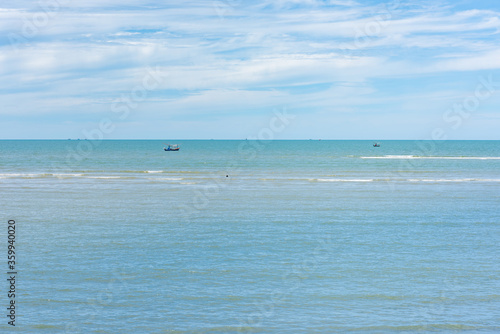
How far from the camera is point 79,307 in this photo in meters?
16.0

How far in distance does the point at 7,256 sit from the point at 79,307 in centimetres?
768

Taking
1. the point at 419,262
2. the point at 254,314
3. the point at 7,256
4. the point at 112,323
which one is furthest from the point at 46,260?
the point at 419,262

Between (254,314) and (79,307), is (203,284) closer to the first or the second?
(254,314)

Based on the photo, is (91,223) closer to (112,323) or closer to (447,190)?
(112,323)

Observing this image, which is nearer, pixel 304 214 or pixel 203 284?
pixel 203 284

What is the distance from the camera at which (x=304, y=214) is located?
1340 inches

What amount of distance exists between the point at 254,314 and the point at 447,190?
39.9 metres

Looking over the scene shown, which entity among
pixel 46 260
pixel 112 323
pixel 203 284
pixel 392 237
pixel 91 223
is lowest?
pixel 112 323

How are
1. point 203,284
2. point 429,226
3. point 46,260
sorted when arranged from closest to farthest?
point 203,284 < point 46,260 < point 429,226

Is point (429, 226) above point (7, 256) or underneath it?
above

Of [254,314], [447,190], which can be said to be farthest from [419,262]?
[447,190]

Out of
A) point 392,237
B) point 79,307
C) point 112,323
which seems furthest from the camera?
point 392,237

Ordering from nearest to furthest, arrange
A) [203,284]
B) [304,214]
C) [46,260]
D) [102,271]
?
[203,284] → [102,271] → [46,260] → [304,214]

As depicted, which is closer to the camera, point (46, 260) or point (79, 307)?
point (79, 307)
